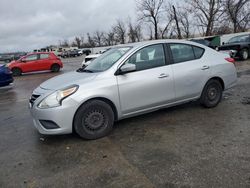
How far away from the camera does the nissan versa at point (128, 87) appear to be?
398cm

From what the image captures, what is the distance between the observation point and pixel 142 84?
4.49 metres

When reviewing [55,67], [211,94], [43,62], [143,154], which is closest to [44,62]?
[43,62]

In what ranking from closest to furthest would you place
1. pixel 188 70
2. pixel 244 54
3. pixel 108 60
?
pixel 108 60 → pixel 188 70 → pixel 244 54

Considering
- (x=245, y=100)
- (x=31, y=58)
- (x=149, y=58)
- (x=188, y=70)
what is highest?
(x=31, y=58)

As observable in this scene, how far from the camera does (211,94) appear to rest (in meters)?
5.51

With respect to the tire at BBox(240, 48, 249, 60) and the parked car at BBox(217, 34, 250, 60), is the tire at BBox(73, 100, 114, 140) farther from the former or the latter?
the tire at BBox(240, 48, 249, 60)

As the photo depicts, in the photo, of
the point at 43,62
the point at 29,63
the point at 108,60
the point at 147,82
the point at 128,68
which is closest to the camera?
the point at 128,68

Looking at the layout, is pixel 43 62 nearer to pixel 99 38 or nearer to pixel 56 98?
pixel 56 98

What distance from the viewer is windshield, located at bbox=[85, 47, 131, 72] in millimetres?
4595

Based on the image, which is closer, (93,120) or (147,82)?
(93,120)

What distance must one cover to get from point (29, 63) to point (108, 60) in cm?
1445

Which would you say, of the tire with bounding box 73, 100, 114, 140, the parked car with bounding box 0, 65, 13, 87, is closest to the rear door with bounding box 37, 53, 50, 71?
the parked car with bounding box 0, 65, 13, 87

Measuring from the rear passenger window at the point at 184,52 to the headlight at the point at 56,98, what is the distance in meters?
2.21

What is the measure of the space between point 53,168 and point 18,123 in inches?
103
